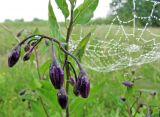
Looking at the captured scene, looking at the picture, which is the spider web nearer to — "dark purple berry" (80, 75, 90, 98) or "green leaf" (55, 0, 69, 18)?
"green leaf" (55, 0, 69, 18)

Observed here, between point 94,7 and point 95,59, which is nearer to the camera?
point 94,7

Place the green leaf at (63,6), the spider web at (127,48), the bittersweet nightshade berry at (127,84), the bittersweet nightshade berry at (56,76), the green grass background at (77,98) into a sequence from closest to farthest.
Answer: the bittersweet nightshade berry at (56,76), the green leaf at (63,6), the green grass background at (77,98), the bittersweet nightshade berry at (127,84), the spider web at (127,48)

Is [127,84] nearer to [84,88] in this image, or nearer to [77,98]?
[77,98]

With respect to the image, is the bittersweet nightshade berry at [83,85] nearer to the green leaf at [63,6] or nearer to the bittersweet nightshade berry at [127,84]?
the green leaf at [63,6]

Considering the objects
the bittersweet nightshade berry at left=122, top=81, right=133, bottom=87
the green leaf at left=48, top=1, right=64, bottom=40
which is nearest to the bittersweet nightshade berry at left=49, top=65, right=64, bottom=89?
the green leaf at left=48, top=1, right=64, bottom=40

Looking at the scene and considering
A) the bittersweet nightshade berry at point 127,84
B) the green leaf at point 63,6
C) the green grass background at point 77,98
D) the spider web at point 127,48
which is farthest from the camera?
the spider web at point 127,48

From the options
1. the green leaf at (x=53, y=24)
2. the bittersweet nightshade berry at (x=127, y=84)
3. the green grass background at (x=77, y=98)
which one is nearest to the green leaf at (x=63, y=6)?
the green leaf at (x=53, y=24)

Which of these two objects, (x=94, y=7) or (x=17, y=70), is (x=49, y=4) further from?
(x=17, y=70)

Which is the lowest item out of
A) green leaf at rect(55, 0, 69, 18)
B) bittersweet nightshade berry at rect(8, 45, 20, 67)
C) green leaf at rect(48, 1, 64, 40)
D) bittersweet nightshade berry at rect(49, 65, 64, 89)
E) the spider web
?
the spider web

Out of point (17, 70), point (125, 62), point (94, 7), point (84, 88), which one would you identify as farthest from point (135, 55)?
point (84, 88)
